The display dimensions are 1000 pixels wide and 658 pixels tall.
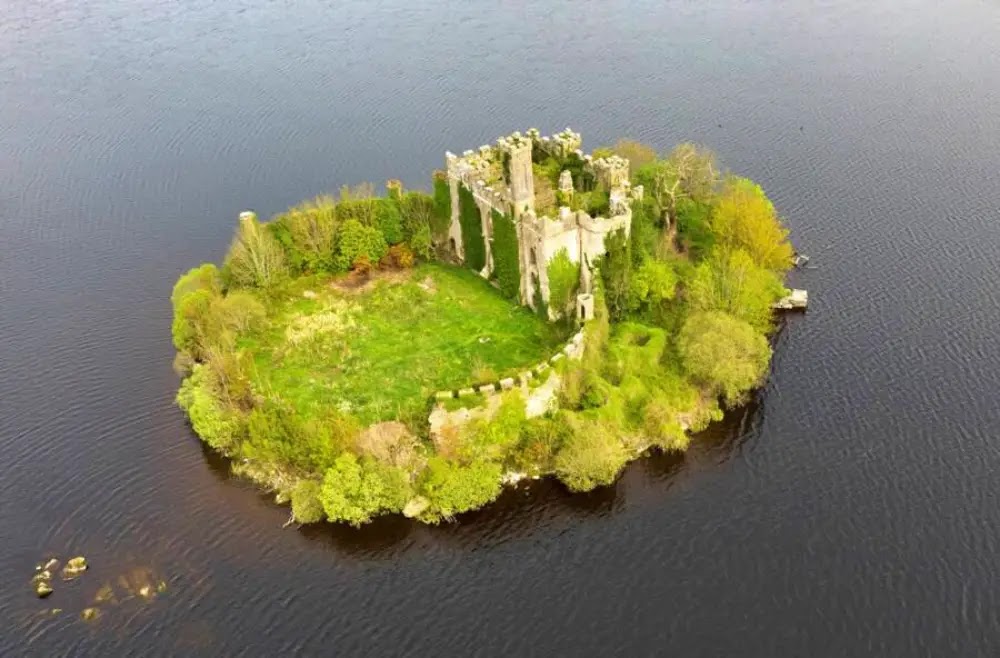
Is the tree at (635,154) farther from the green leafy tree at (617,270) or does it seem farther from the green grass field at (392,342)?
the green grass field at (392,342)

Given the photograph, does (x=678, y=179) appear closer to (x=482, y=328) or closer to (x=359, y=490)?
(x=482, y=328)

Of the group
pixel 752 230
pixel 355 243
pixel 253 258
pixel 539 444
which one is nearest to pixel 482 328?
pixel 539 444

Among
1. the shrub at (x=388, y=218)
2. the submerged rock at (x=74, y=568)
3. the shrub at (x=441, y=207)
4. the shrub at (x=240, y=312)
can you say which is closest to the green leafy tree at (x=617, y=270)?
the shrub at (x=441, y=207)

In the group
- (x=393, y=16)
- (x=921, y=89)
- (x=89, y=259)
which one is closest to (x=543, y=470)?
(x=89, y=259)

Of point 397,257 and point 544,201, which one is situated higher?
point 544,201

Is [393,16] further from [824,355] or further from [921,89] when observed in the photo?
[824,355]

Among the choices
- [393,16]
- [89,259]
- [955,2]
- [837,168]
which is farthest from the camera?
[393,16]

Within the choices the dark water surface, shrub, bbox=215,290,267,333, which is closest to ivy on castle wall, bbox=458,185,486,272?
shrub, bbox=215,290,267,333
